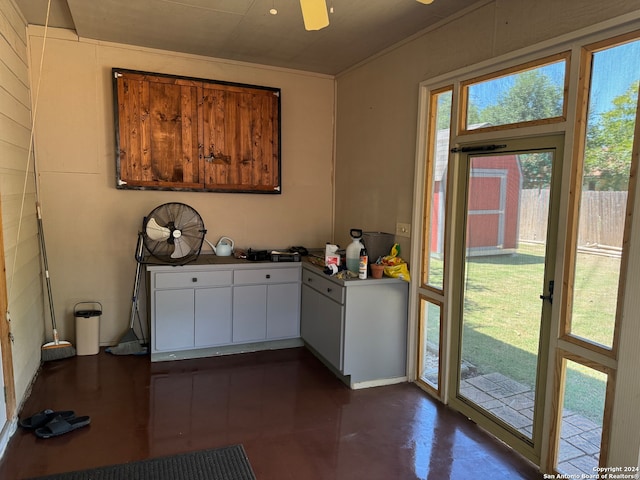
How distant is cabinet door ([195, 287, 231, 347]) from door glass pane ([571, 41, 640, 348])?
2.74 meters

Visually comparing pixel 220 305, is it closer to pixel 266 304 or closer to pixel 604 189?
pixel 266 304

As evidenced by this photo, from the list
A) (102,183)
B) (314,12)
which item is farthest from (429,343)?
(102,183)

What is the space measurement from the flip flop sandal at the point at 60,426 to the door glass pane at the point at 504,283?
2.53m

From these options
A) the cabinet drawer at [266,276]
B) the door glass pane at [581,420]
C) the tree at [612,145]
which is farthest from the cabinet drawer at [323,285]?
the tree at [612,145]

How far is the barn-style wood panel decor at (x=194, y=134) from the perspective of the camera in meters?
3.94

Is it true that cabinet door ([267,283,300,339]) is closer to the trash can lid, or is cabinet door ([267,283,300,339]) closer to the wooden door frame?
the trash can lid

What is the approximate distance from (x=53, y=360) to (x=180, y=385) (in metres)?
1.26

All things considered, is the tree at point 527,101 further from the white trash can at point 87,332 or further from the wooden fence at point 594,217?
the white trash can at point 87,332

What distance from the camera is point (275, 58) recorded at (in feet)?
13.7

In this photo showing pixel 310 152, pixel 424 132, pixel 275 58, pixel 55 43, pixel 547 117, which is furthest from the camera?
pixel 310 152

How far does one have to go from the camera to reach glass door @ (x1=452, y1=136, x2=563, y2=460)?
2473 millimetres

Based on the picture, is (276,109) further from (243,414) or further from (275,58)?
(243,414)

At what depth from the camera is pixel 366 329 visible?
3.40 meters

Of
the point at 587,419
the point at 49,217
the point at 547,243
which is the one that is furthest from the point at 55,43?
the point at 587,419
